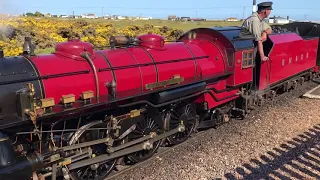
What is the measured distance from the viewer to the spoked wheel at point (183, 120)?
7097 mm

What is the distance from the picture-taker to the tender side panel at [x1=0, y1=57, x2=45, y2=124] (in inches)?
169

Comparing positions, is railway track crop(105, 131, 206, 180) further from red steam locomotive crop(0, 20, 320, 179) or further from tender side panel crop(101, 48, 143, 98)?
tender side panel crop(101, 48, 143, 98)

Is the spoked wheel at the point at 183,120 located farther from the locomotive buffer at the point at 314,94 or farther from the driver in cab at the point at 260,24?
the locomotive buffer at the point at 314,94

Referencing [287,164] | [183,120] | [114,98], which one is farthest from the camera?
[183,120]

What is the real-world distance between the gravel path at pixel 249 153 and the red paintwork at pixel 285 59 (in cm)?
135

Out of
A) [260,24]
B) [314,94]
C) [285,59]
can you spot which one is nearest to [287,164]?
[260,24]

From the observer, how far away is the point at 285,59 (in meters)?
10.7

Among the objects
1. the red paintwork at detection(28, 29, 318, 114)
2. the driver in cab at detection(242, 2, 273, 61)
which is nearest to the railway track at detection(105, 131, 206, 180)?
the red paintwork at detection(28, 29, 318, 114)

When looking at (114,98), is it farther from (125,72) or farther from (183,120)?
(183,120)

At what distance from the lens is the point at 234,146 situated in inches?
287

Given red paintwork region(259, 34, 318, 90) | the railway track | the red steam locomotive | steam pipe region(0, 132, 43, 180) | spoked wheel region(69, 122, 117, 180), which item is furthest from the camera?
red paintwork region(259, 34, 318, 90)

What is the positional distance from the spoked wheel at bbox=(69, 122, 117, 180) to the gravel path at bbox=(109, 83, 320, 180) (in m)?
0.35

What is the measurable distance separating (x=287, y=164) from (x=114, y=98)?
11.7 ft

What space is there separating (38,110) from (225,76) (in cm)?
505
